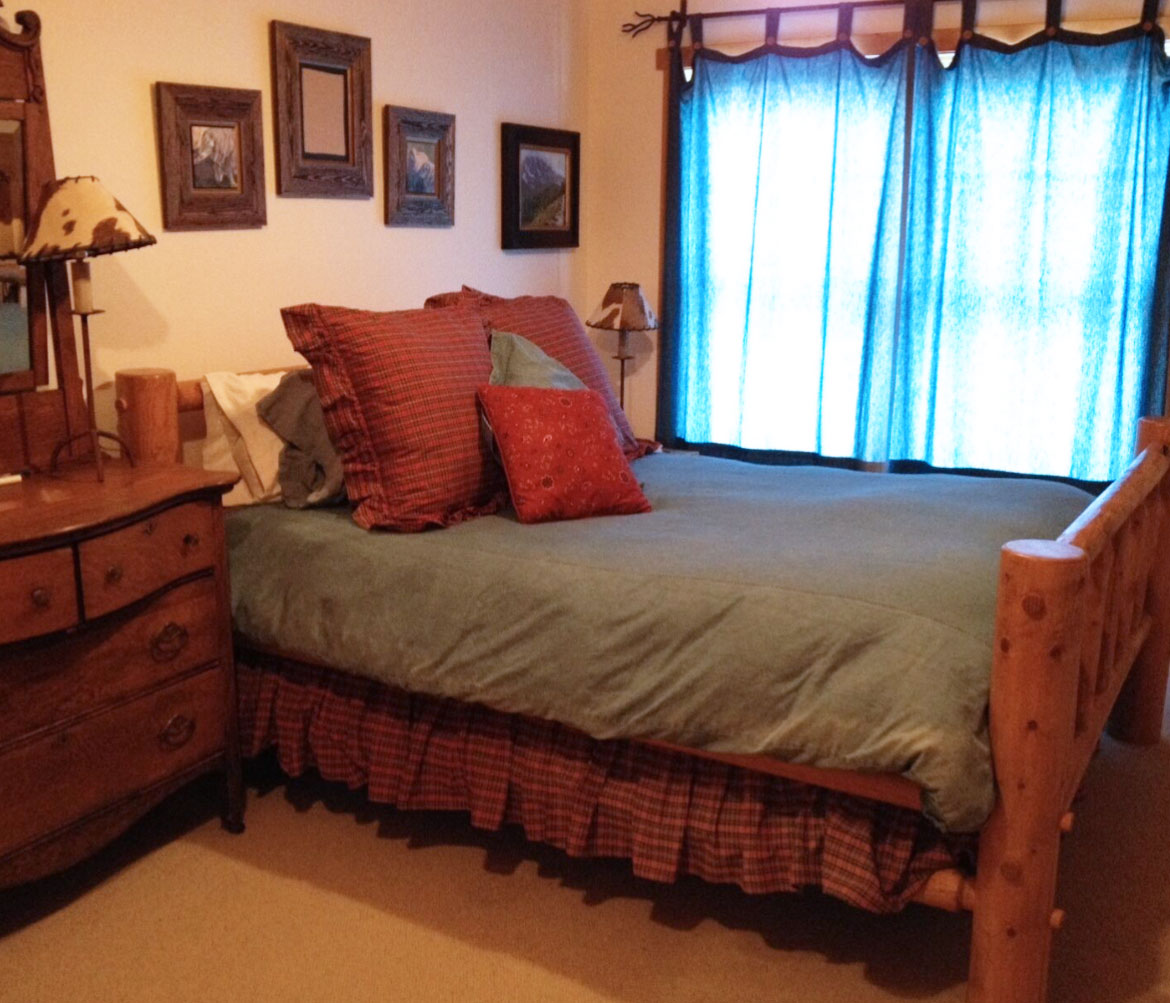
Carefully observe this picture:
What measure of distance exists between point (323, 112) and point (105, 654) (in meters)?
1.63

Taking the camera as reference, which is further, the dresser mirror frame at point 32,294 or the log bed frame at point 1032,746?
the dresser mirror frame at point 32,294

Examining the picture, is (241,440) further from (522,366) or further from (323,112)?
(323,112)

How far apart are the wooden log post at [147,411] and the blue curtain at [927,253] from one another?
2.21 metres

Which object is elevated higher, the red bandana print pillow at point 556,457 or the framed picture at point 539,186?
the framed picture at point 539,186

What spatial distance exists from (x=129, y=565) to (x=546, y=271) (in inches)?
94.3

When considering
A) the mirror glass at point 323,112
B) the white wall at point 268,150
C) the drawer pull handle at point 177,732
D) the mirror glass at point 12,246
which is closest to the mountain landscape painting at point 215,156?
the white wall at point 268,150

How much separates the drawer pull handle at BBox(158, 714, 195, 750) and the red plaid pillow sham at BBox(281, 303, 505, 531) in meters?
0.53

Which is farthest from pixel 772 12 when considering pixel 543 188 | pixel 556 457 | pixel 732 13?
pixel 556 457

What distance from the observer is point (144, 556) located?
7.21ft

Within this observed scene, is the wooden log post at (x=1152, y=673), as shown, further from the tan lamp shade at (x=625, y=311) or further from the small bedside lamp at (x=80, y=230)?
Answer: the small bedside lamp at (x=80, y=230)

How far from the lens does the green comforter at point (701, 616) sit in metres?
1.87

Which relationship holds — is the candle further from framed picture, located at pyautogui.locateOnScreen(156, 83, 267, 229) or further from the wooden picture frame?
the wooden picture frame

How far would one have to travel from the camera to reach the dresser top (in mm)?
2000

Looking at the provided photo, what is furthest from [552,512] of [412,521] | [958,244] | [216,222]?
[958,244]
